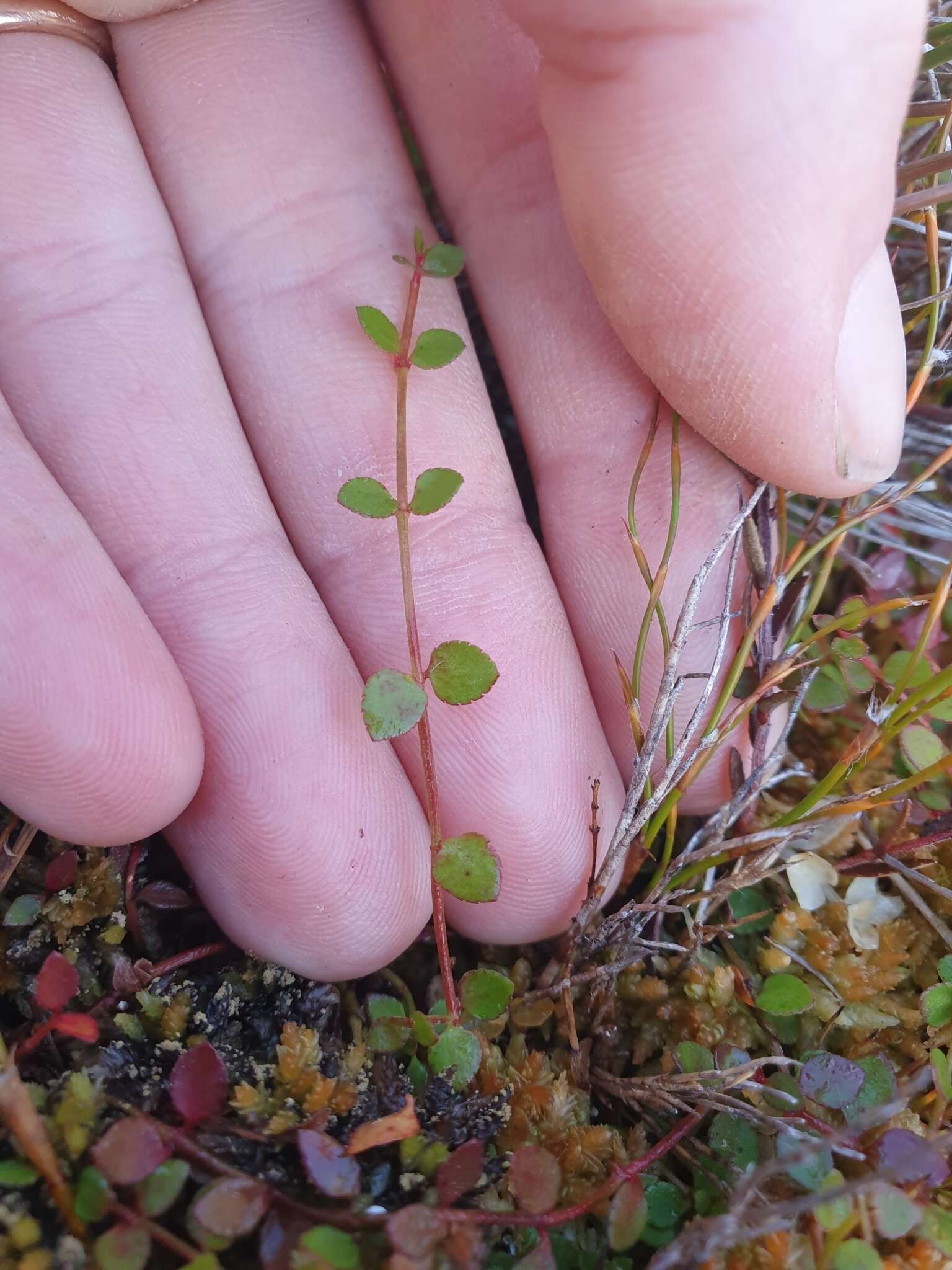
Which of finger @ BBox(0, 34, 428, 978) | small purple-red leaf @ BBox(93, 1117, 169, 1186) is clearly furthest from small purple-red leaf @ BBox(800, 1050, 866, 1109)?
small purple-red leaf @ BBox(93, 1117, 169, 1186)

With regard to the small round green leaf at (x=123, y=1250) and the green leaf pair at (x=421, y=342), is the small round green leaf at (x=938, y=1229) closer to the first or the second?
the small round green leaf at (x=123, y=1250)

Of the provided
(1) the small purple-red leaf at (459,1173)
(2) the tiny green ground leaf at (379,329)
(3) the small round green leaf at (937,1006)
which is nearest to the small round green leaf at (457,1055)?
(1) the small purple-red leaf at (459,1173)

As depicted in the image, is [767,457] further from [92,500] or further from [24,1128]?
[24,1128]

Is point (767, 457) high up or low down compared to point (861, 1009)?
up

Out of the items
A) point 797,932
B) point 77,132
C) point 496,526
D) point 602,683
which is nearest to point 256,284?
point 77,132

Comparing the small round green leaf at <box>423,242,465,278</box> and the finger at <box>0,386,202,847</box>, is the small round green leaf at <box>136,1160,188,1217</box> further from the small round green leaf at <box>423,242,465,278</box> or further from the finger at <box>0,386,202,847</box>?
the small round green leaf at <box>423,242,465,278</box>

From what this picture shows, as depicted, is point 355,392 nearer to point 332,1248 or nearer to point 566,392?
point 566,392

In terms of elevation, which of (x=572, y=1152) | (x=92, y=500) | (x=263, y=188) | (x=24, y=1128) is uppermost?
(x=263, y=188)

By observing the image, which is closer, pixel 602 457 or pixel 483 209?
pixel 602 457
